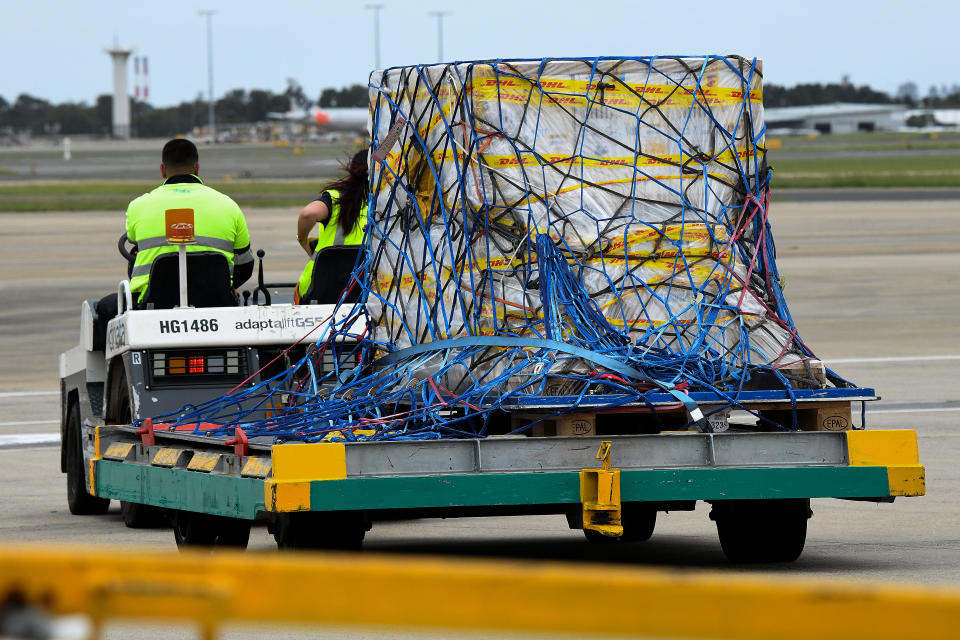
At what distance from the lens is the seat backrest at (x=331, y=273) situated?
938 centimetres

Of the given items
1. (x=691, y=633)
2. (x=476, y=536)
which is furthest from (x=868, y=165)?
(x=691, y=633)

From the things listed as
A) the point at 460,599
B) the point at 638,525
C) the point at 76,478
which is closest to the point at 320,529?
the point at 638,525

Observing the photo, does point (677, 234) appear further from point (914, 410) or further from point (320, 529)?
point (914, 410)

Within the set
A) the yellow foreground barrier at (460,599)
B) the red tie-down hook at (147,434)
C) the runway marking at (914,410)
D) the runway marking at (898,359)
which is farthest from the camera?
the runway marking at (898,359)

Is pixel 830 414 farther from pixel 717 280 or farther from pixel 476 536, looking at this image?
pixel 476 536

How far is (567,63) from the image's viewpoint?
7.84 m

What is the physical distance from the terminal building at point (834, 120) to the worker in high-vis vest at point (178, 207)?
17116cm

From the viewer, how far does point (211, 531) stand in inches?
323

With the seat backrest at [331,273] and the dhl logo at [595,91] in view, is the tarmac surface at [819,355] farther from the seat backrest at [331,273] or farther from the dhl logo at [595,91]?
the dhl logo at [595,91]

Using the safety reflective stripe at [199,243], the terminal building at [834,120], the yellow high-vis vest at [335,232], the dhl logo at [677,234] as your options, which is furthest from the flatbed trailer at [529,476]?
the terminal building at [834,120]

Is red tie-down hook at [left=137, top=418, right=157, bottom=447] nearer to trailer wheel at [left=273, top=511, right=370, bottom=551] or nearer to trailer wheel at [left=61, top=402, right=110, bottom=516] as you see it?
trailer wheel at [left=273, top=511, right=370, bottom=551]

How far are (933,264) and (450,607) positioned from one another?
3008 centimetres

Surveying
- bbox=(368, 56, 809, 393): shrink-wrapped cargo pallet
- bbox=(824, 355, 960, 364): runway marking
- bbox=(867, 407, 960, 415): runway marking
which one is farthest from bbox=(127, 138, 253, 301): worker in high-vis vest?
bbox=(824, 355, 960, 364): runway marking

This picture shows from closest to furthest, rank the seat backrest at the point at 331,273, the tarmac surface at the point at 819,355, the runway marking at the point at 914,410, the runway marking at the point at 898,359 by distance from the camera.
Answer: the tarmac surface at the point at 819,355 < the seat backrest at the point at 331,273 < the runway marking at the point at 914,410 < the runway marking at the point at 898,359
